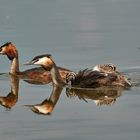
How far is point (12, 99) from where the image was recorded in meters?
14.1

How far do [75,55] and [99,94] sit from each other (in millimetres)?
4938

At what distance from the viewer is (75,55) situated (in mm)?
19031

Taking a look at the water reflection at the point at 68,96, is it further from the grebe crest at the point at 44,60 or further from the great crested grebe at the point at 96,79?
the grebe crest at the point at 44,60

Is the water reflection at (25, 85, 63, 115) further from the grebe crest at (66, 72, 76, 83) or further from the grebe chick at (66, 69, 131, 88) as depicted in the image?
the grebe crest at (66, 72, 76, 83)

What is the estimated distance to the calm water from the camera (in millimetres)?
10969

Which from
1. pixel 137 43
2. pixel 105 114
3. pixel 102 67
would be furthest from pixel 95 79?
pixel 137 43

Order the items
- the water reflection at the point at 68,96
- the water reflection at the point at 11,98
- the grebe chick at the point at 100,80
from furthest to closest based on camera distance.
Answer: the grebe chick at the point at 100,80 < the water reflection at the point at 11,98 < the water reflection at the point at 68,96

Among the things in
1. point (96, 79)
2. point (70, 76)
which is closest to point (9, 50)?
point (70, 76)

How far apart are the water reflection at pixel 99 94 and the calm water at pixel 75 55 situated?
0.8 inches

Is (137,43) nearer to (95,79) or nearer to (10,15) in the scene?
(95,79)

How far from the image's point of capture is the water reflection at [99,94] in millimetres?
13367

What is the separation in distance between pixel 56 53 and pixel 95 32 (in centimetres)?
447

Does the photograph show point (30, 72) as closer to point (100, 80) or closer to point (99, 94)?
point (100, 80)

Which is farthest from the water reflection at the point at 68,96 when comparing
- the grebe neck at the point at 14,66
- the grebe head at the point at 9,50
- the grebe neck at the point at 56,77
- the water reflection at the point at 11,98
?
the grebe head at the point at 9,50
